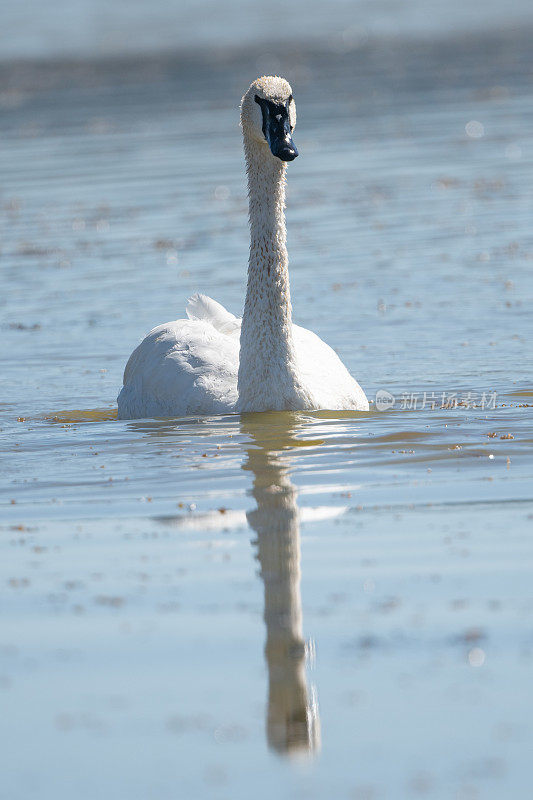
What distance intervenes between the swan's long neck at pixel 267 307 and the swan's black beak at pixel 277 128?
0.55 m

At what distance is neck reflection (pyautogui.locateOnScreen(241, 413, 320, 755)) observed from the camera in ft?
16.3

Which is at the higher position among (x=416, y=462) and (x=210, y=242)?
(x=210, y=242)

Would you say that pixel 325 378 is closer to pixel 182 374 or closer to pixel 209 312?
pixel 182 374

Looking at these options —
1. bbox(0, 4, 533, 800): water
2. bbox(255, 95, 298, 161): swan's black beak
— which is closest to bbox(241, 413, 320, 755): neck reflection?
bbox(0, 4, 533, 800): water

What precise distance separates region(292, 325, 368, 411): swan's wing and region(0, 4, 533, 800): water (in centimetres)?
14

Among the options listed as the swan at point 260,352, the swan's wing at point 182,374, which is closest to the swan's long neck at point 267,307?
the swan at point 260,352

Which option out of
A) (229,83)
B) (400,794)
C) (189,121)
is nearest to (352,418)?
(400,794)

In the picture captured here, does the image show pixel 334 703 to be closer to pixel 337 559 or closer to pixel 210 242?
pixel 337 559

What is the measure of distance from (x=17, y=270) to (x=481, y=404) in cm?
860

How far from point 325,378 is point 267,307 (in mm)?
670

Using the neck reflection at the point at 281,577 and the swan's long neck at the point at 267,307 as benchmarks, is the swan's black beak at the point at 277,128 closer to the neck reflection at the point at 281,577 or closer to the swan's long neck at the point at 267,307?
the swan's long neck at the point at 267,307

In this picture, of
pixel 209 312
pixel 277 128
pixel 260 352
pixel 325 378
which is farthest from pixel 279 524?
pixel 209 312

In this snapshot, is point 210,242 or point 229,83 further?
point 229,83

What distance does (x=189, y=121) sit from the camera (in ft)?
103
